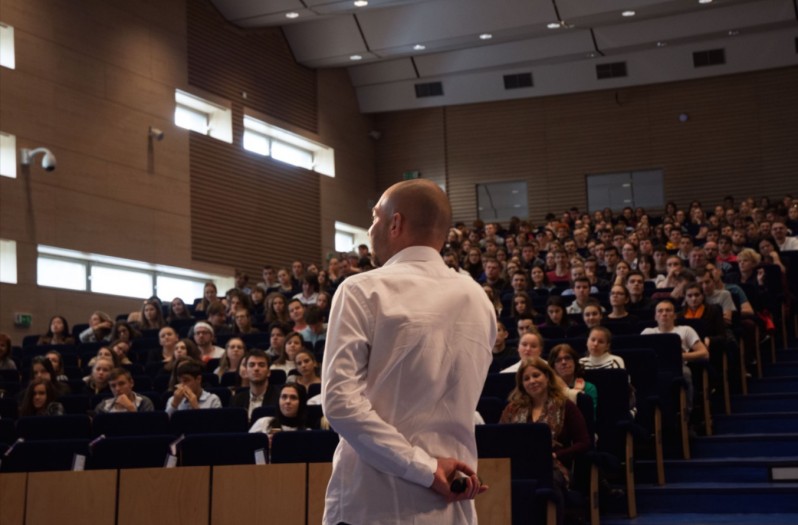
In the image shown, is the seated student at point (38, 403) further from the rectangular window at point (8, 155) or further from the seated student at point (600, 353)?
the rectangular window at point (8, 155)

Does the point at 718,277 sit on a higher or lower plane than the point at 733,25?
lower

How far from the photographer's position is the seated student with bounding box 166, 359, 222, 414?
274 inches

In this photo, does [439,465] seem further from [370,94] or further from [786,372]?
[370,94]

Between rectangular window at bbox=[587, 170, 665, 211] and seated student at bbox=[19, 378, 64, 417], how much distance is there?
40.2ft

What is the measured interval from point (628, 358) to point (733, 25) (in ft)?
35.5

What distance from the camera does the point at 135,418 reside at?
20.9ft

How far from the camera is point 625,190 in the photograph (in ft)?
59.1

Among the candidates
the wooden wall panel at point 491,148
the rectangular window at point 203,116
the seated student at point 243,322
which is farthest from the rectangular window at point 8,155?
the wooden wall panel at point 491,148

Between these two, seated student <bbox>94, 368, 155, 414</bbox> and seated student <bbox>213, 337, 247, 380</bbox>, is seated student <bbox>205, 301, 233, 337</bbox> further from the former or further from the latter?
seated student <bbox>94, 368, 155, 414</bbox>

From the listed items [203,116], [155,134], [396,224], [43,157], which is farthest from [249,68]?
[396,224]

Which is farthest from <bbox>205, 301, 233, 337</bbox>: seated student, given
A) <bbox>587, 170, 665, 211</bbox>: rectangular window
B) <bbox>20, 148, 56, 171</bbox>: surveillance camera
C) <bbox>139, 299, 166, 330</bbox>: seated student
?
<bbox>587, 170, 665, 211</bbox>: rectangular window

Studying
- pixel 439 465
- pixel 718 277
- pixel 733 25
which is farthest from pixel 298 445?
pixel 733 25

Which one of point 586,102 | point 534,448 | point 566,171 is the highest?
point 586,102

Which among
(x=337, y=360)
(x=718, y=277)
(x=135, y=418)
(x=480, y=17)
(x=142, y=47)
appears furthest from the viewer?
(x=480, y=17)
